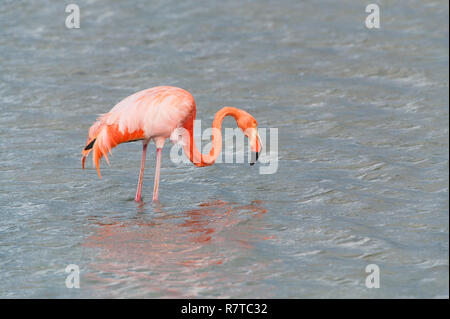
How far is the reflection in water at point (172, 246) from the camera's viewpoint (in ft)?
19.7

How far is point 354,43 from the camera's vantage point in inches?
504

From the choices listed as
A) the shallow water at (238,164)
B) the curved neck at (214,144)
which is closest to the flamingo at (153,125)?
the curved neck at (214,144)

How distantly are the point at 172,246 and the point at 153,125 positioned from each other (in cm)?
142

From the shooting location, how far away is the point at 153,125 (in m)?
7.64

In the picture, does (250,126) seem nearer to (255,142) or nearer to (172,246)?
(255,142)

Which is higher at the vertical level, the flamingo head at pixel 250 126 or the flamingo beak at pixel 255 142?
the flamingo head at pixel 250 126

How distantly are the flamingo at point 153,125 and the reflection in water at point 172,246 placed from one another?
512mm

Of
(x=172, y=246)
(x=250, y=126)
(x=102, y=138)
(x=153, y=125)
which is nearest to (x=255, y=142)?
(x=250, y=126)

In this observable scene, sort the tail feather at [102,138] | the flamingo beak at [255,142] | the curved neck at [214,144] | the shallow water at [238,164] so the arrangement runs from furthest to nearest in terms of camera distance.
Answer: the curved neck at [214,144] < the flamingo beak at [255,142] < the tail feather at [102,138] < the shallow water at [238,164]

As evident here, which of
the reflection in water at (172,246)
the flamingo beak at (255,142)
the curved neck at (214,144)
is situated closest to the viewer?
the reflection in water at (172,246)

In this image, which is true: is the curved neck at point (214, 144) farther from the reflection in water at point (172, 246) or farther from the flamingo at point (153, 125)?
the reflection in water at point (172, 246)

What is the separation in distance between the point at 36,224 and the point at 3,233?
1.07ft

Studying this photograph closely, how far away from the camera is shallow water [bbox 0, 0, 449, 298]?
6223 millimetres
